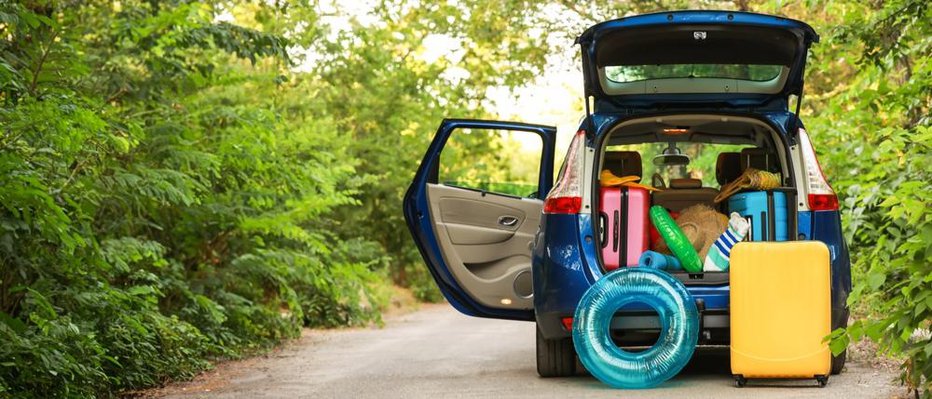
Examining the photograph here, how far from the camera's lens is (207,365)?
1092 centimetres

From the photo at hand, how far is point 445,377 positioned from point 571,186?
1.82 meters

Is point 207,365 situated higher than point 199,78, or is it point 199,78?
point 199,78

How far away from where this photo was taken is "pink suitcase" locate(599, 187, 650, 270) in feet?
28.5

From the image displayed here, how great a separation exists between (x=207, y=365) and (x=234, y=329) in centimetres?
245

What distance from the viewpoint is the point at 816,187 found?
27.7 feet

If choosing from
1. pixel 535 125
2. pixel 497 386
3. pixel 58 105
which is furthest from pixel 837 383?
pixel 58 105

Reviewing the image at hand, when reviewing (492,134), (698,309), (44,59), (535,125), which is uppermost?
(44,59)

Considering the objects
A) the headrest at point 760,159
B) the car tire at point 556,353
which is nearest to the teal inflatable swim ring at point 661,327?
the car tire at point 556,353

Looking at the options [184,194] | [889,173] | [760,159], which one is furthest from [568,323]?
[889,173]

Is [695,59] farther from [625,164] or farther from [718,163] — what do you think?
[718,163]

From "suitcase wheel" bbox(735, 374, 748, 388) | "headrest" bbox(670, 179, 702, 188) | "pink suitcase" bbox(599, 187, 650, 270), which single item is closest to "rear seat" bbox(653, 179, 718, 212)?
"headrest" bbox(670, 179, 702, 188)

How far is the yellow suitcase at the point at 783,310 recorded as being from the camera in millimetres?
7871

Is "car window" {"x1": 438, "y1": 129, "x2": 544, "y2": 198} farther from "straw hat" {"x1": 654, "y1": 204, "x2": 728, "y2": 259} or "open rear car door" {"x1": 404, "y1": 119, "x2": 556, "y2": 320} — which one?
"straw hat" {"x1": 654, "y1": 204, "x2": 728, "y2": 259}

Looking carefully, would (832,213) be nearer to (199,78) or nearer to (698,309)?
(698,309)
